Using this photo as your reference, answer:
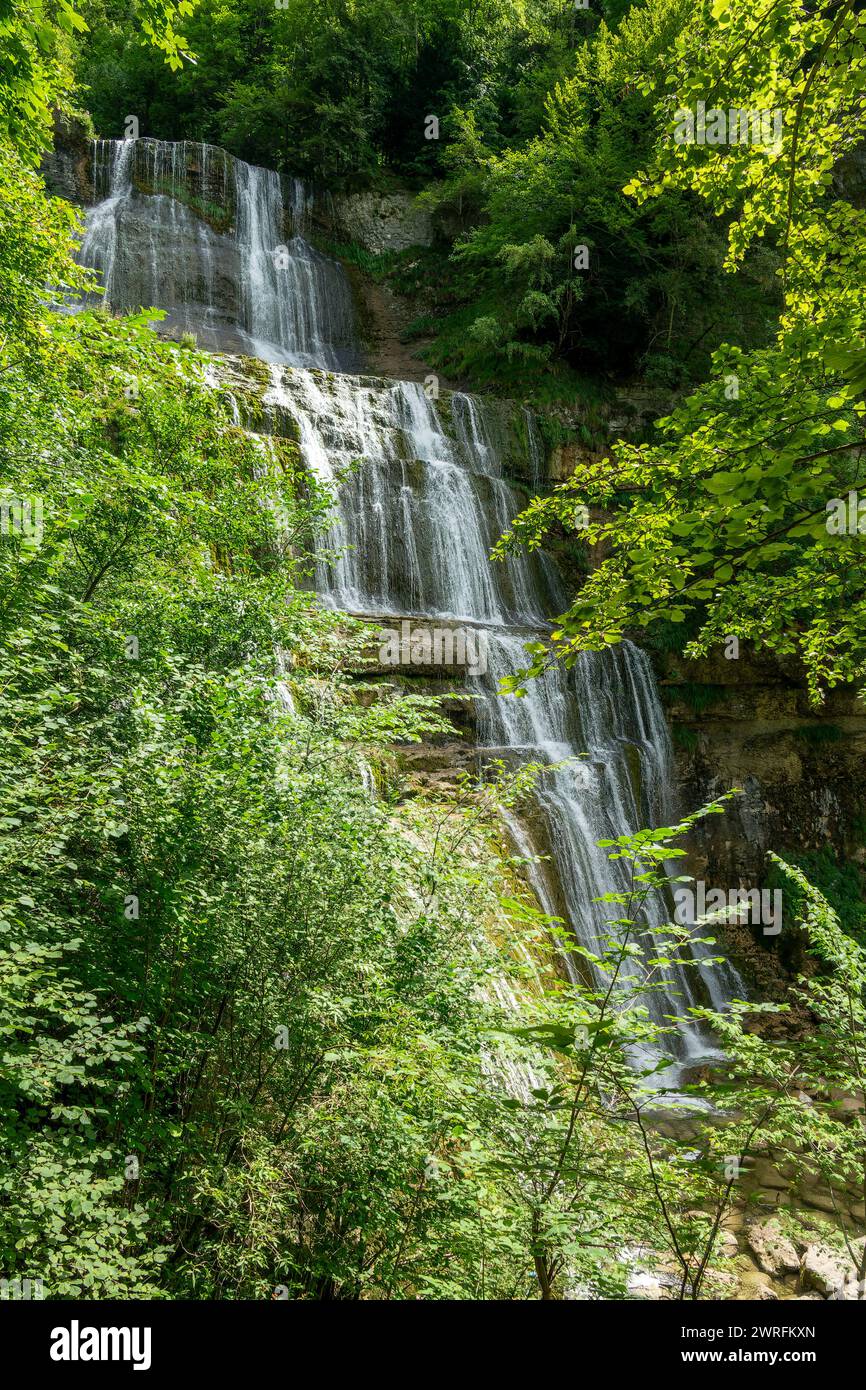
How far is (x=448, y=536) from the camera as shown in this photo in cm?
1508

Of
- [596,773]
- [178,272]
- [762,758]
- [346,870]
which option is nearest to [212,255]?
[178,272]

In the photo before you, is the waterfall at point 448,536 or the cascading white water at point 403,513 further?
the cascading white water at point 403,513

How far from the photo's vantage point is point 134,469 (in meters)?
5.61

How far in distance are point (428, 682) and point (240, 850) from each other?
28.3 feet

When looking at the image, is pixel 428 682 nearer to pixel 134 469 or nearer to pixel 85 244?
pixel 134 469

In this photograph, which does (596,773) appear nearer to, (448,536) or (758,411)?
(448,536)

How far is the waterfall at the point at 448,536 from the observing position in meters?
12.2

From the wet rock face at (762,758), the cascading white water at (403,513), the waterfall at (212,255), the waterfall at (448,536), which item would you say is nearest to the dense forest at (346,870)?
the waterfall at (448,536)

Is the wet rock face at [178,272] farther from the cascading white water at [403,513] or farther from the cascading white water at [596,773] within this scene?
the cascading white water at [596,773]

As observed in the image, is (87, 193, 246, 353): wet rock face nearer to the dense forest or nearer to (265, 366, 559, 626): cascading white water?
(265, 366, 559, 626): cascading white water

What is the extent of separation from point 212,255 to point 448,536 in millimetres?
13178

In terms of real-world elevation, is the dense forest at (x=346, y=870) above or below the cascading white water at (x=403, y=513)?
below

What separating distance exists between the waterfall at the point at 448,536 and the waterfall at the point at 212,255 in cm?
6

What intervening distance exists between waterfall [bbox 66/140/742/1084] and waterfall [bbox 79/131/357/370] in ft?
0.19
